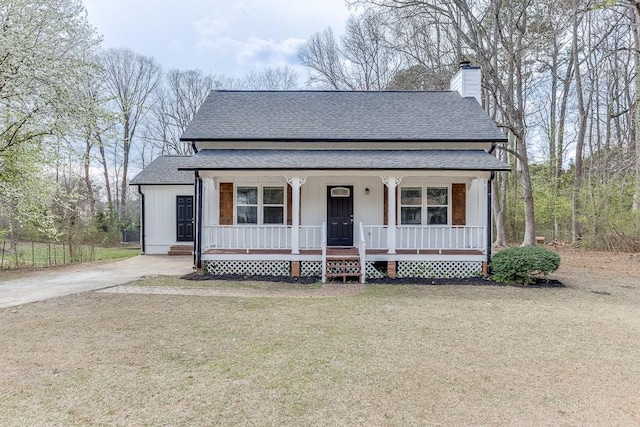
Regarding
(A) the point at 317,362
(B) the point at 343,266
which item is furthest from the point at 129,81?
(A) the point at 317,362

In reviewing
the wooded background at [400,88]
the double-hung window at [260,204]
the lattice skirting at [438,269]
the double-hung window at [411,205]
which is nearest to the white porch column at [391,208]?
the lattice skirting at [438,269]

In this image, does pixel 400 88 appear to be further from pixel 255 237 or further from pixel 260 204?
pixel 255 237

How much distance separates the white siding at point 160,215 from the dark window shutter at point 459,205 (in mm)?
A: 9753

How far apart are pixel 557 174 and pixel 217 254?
66.0 feet

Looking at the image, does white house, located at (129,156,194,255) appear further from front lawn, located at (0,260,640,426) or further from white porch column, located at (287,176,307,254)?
front lawn, located at (0,260,640,426)

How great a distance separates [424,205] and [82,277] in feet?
32.6

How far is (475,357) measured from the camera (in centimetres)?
465

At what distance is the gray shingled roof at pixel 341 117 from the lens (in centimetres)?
1147

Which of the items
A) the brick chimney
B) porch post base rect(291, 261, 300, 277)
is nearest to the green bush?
porch post base rect(291, 261, 300, 277)

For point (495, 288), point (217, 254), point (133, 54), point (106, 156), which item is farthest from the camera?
point (133, 54)

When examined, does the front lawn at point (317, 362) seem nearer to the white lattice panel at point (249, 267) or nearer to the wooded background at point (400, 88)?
the white lattice panel at point (249, 267)

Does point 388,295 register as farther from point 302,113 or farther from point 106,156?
point 106,156


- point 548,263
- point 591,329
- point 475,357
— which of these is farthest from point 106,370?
point 548,263

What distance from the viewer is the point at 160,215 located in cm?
1479
